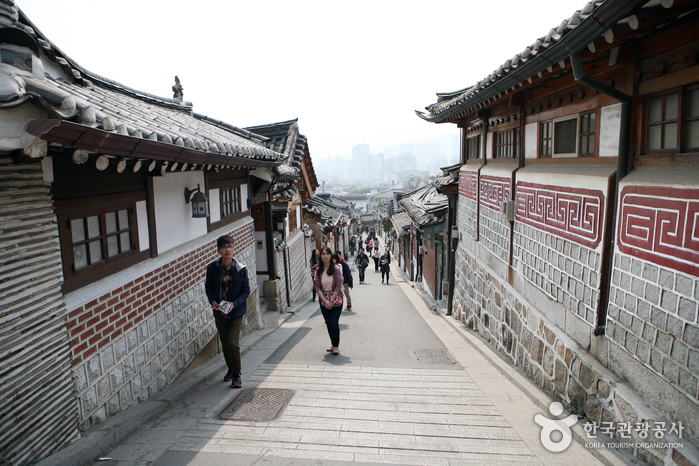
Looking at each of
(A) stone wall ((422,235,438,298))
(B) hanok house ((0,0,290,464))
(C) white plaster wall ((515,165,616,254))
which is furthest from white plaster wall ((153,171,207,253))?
(A) stone wall ((422,235,438,298))

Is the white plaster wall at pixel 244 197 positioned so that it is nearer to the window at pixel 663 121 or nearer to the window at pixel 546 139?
the window at pixel 546 139

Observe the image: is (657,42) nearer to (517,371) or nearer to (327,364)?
(517,371)

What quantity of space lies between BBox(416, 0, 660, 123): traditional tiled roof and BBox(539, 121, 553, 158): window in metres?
0.81

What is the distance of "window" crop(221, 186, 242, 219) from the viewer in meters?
8.52

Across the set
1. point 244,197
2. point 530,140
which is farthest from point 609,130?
point 244,197

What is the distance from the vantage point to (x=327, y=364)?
6930mm

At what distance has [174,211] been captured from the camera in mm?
6125

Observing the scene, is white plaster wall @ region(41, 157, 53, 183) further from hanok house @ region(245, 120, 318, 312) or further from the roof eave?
hanok house @ region(245, 120, 318, 312)

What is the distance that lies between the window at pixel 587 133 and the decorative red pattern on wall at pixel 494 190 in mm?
2522

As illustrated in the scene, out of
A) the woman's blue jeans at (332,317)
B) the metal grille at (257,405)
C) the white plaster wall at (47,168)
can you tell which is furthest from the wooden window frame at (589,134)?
the white plaster wall at (47,168)

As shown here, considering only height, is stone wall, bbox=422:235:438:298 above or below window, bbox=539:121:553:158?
below

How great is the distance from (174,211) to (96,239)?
1887 mm

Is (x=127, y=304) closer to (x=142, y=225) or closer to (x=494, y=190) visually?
(x=142, y=225)
